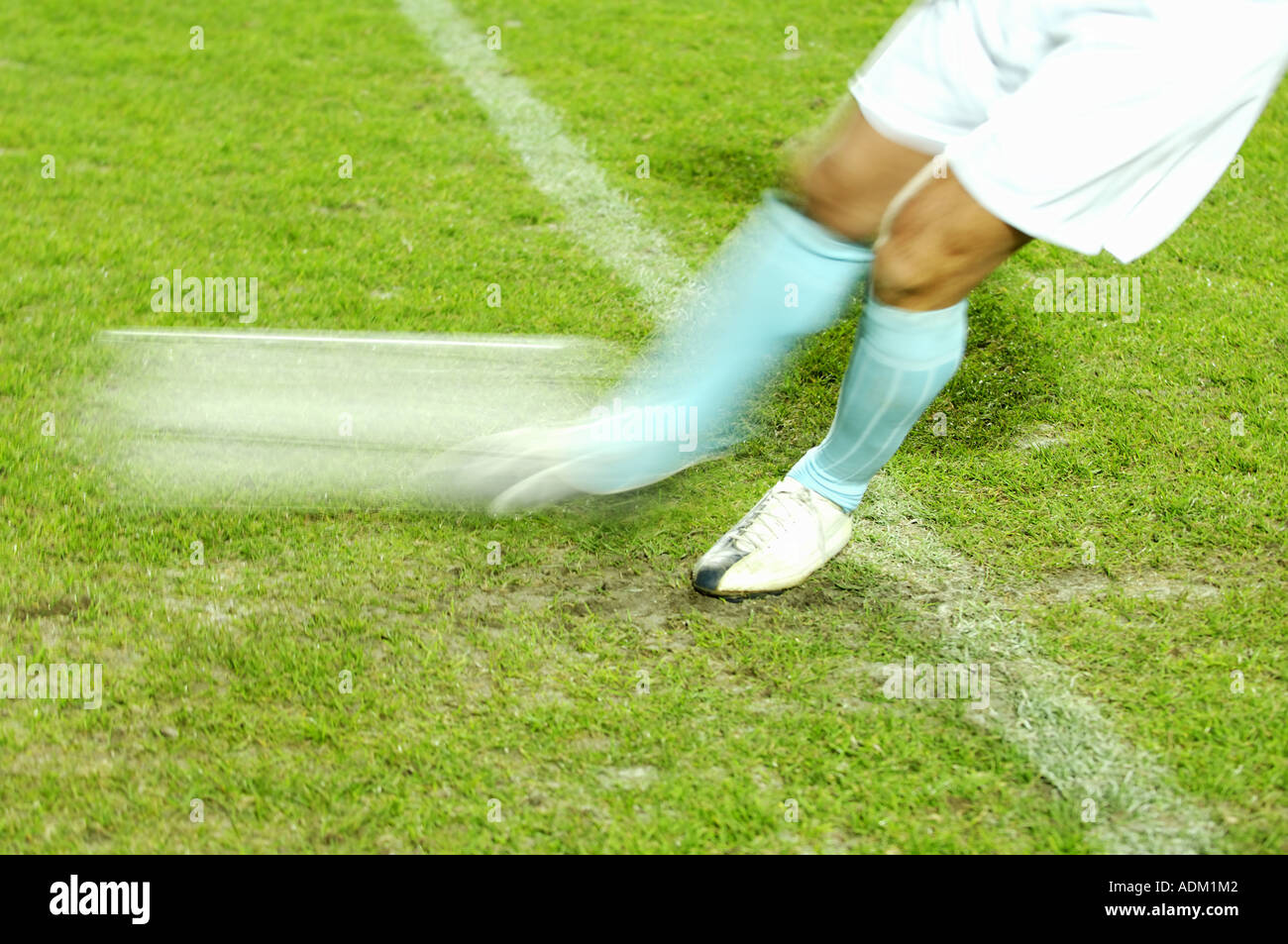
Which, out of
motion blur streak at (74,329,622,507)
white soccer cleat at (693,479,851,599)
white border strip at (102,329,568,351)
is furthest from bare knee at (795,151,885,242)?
white border strip at (102,329,568,351)

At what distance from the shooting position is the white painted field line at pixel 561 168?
11.2ft

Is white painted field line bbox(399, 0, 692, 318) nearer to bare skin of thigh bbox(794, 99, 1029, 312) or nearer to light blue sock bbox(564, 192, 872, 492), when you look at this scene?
light blue sock bbox(564, 192, 872, 492)

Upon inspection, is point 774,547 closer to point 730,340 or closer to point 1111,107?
point 730,340

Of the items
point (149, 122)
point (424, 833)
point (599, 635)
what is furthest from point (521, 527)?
point (149, 122)

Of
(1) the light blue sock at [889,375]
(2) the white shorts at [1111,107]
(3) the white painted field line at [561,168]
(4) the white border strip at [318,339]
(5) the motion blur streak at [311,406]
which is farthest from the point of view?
(3) the white painted field line at [561,168]

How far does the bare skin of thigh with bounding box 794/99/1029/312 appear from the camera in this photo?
1.70 m

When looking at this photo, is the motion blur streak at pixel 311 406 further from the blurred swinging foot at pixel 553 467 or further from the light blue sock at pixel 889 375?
the light blue sock at pixel 889 375

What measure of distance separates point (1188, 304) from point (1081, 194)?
1.73 m

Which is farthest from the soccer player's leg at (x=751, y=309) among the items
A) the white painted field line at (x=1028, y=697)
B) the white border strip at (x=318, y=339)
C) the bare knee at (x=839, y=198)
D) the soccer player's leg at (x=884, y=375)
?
the white border strip at (x=318, y=339)

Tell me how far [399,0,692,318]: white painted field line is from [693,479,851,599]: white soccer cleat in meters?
1.13

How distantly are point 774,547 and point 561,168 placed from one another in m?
2.30

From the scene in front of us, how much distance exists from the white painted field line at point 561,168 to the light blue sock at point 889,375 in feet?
4.03

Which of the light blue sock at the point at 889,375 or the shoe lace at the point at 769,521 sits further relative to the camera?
the shoe lace at the point at 769,521
